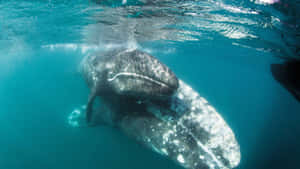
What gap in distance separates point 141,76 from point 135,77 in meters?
0.20

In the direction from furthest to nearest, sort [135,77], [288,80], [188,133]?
[288,80] → [188,133] → [135,77]

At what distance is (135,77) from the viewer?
5.07m

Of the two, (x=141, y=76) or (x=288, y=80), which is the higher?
(x=141, y=76)

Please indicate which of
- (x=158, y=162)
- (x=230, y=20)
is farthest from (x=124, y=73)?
(x=158, y=162)

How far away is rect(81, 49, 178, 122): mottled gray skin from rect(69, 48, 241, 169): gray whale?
1.40 feet

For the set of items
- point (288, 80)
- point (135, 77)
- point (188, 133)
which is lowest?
point (188, 133)

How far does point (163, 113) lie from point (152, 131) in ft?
2.37

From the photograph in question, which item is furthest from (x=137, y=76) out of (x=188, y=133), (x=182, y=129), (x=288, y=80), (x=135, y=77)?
(x=288, y=80)

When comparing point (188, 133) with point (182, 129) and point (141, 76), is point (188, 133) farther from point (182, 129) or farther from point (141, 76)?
point (141, 76)

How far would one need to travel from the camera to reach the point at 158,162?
13055mm

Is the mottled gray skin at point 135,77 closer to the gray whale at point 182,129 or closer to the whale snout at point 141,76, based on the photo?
the whale snout at point 141,76

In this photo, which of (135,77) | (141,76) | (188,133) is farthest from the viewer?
(188,133)

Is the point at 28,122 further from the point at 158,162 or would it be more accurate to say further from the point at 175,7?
the point at 175,7

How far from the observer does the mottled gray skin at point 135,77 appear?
190 inches
